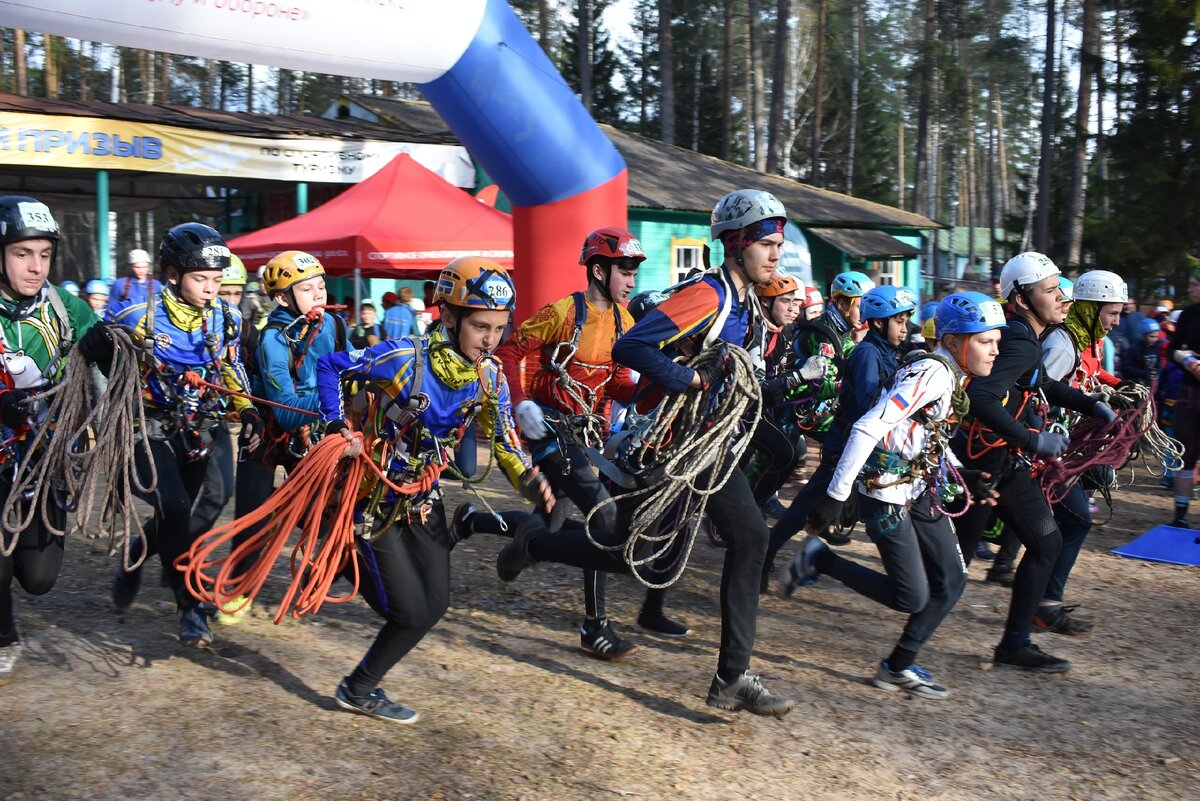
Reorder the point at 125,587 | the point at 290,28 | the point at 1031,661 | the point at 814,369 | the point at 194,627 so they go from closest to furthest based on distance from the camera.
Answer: the point at 194,627
the point at 1031,661
the point at 125,587
the point at 814,369
the point at 290,28

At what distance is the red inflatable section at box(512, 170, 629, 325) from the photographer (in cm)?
941

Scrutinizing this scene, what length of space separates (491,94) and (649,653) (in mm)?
5231

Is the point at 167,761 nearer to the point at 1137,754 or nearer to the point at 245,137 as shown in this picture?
the point at 1137,754

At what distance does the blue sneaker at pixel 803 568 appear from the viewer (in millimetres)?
5125

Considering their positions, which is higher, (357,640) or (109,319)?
(109,319)

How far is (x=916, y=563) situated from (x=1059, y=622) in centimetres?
168

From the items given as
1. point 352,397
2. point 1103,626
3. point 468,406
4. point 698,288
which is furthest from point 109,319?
point 1103,626

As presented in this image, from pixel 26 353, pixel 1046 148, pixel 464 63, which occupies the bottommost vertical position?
pixel 26 353

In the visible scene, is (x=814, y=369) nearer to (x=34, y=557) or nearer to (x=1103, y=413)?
(x=1103, y=413)

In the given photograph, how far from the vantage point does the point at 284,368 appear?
5348mm

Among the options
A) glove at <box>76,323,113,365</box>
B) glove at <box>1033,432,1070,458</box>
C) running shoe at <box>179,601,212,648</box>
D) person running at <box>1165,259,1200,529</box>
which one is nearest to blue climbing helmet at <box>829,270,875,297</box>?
person running at <box>1165,259,1200,529</box>

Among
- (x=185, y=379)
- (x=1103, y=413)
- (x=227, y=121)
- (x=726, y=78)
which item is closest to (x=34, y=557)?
(x=185, y=379)

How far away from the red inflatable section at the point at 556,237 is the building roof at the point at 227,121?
9580mm

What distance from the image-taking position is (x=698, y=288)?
169 inches
